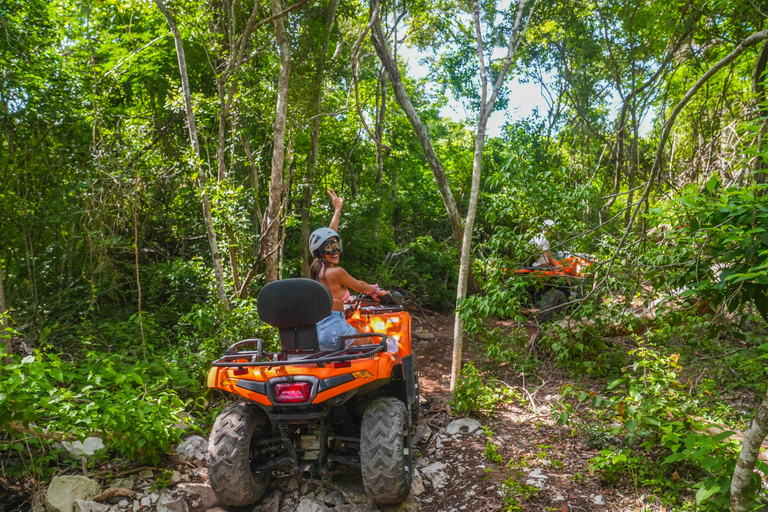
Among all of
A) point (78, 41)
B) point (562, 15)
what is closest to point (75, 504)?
point (78, 41)

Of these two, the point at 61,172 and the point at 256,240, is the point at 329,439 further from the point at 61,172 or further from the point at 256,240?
the point at 61,172

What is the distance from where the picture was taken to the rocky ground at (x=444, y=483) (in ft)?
10.6

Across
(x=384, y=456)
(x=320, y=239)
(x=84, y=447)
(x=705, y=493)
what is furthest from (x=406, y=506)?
(x=84, y=447)

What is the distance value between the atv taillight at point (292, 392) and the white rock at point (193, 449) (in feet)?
4.96

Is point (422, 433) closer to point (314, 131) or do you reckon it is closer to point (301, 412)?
point (301, 412)

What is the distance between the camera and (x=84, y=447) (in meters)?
3.77

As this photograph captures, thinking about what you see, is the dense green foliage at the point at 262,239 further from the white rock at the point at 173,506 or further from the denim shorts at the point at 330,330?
the denim shorts at the point at 330,330

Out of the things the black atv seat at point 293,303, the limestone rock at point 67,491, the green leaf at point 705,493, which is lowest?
the limestone rock at point 67,491

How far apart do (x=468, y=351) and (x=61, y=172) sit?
6138 millimetres

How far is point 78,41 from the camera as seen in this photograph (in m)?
7.61

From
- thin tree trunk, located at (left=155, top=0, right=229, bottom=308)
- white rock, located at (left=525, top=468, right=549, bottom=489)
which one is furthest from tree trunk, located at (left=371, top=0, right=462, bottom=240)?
white rock, located at (left=525, top=468, right=549, bottom=489)

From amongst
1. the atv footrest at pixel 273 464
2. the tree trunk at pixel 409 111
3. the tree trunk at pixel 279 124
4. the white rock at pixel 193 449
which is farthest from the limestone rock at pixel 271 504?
the tree trunk at pixel 409 111

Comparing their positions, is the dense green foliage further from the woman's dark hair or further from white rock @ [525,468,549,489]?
the woman's dark hair

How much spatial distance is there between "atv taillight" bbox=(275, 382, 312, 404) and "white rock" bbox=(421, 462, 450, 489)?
1.37 m
